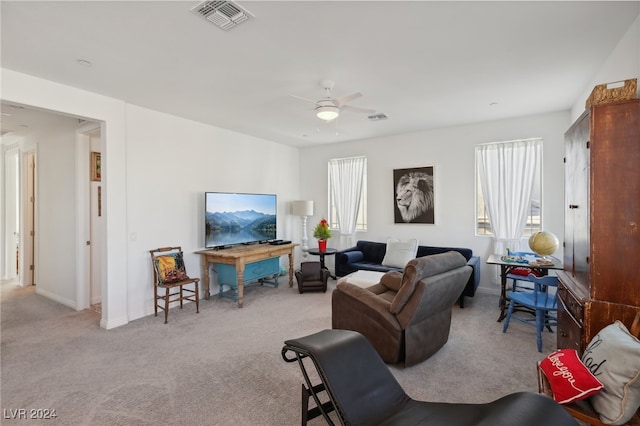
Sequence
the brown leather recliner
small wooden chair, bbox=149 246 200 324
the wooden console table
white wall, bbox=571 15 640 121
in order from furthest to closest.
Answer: the wooden console table, small wooden chair, bbox=149 246 200 324, the brown leather recliner, white wall, bbox=571 15 640 121

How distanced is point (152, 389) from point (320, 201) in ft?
16.3

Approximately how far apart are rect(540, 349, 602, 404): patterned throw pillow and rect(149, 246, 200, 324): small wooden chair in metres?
3.88

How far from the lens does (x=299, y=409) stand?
2268 mm

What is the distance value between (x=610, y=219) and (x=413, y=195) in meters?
3.83

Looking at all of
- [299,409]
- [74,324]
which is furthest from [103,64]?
[299,409]

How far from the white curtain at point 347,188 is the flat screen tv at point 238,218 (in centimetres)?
144

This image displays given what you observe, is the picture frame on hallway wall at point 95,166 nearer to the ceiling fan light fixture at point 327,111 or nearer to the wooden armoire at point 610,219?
the ceiling fan light fixture at point 327,111

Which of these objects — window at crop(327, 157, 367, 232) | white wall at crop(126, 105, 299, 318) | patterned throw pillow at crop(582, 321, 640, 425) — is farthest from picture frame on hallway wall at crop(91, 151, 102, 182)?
patterned throw pillow at crop(582, 321, 640, 425)

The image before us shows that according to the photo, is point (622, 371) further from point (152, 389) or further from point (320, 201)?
point (320, 201)

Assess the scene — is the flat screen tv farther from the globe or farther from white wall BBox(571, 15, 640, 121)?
white wall BBox(571, 15, 640, 121)

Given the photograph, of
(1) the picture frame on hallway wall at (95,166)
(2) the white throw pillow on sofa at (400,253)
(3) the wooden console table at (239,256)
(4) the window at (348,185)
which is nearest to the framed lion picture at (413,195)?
(2) the white throw pillow on sofa at (400,253)

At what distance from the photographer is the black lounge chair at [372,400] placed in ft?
4.89

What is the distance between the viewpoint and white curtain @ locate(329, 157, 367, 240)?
6.46 m

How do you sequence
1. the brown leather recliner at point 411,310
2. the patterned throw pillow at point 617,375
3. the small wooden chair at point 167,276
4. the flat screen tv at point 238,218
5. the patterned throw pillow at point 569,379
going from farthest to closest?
1. the flat screen tv at point 238,218
2. the small wooden chair at point 167,276
3. the brown leather recliner at point 411,310
4. the patterned throw pillow at point 569,379
5. the patterned throw pillow at point 617,375
